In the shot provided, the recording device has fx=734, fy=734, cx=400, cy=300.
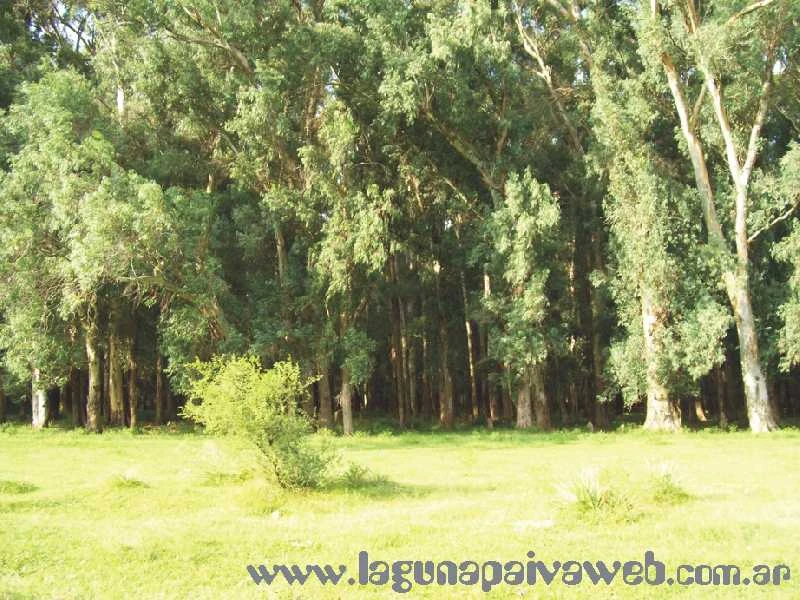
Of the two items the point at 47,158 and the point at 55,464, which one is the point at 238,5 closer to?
the point at 47,158

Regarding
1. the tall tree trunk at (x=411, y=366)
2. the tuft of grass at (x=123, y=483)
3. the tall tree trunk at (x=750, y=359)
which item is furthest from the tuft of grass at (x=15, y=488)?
the tall tree trunk at (x=411, y=366)

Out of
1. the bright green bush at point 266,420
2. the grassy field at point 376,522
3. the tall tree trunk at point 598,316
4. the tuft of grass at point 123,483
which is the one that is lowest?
the grassy field at point 376,522

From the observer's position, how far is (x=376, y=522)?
358 inches

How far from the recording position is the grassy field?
674 centimetres

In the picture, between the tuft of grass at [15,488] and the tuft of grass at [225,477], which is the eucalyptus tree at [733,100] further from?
the tuft of grass at [15,488]

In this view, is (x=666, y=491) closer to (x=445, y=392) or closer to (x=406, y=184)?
(x=406, y=184)

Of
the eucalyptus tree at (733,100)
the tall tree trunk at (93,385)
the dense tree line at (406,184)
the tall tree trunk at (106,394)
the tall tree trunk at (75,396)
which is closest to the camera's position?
the eucalyptus tree at (733,100)

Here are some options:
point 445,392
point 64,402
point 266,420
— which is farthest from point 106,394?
point 266,420

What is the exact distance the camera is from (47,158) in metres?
23.5

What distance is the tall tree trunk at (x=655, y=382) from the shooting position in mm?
23188

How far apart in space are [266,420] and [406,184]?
17.5 meters

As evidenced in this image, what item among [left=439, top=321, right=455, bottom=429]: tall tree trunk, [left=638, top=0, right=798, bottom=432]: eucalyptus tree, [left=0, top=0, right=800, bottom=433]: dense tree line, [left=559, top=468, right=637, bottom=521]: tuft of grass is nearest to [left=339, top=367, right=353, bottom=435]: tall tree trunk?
[left=0, top=0, right=800, bottom=433]: dense tree line

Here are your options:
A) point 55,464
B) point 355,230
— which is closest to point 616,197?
point 355,230

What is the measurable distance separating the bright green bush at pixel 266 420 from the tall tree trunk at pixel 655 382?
14835mm
